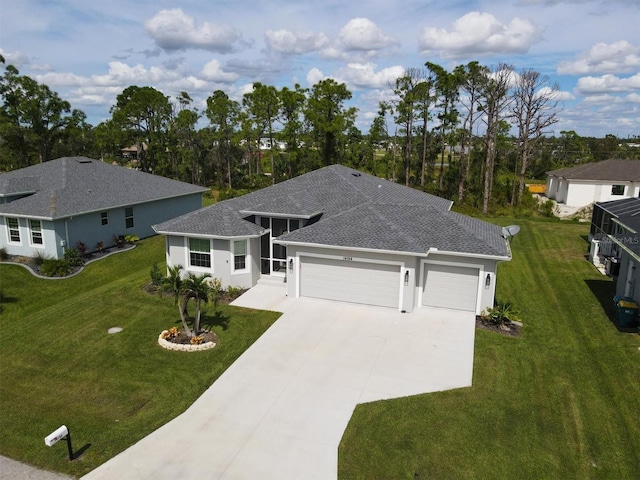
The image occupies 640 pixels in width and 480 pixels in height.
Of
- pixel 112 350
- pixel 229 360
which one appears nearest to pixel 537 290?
pixel 229 360

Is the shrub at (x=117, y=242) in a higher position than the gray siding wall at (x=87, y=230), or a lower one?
lower

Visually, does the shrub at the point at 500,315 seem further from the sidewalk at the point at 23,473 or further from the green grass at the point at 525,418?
the sidewalk at the point at 23,473

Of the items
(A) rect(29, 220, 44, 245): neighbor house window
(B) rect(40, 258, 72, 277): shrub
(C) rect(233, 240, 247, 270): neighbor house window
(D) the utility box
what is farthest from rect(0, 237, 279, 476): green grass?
(D) the utility box

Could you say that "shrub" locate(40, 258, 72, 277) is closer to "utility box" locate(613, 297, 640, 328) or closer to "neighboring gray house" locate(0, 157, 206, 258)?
"neighboring gray house" locate(0, 157, 206, 258)

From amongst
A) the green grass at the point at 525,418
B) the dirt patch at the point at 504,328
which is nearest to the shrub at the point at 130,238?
the dirt patch at the point at 504,328

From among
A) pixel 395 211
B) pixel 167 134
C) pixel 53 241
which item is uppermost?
pixel 167 134

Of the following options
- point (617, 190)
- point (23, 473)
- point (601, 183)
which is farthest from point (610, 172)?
point (23, 473)

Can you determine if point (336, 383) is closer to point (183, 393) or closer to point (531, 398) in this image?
point (183, 393)
